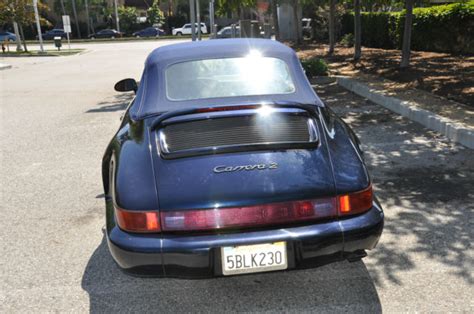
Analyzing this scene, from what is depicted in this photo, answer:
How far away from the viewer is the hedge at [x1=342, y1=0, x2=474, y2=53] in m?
17.3

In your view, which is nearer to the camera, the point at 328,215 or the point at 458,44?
the point at 328,215

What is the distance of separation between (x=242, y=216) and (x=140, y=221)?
60 centimetres

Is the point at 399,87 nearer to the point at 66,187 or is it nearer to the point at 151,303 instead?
the point at 66,187

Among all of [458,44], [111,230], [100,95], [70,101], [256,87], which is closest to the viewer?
[111,230]

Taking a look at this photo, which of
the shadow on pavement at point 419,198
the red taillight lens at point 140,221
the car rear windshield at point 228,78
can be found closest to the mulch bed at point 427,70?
the shadow on pavement at point 419,198

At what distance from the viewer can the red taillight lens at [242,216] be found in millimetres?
2859

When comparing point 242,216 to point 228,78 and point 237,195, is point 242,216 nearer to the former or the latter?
point 237,195

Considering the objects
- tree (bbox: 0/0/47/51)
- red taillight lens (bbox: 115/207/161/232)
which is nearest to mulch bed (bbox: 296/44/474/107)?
red taillight lens (bbox: 115/207/161/232)

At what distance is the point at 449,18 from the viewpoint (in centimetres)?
1797

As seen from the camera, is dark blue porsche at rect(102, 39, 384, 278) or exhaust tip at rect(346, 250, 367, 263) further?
exhaust tip at rect(346, 250, 367, 263)

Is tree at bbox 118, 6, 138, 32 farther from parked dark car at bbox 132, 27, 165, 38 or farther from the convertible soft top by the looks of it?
the convertible soft top

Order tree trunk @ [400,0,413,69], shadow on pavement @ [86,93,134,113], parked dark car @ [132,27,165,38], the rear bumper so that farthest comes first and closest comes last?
parked dark car @ [132,27,165,38]
tree trunk @ [400,0,413,69]
shadow on pavement @ [86,93,134,113]
the rear bumper

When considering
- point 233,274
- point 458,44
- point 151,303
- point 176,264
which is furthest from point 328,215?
point 458,44

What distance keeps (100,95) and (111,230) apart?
11.3 meters
